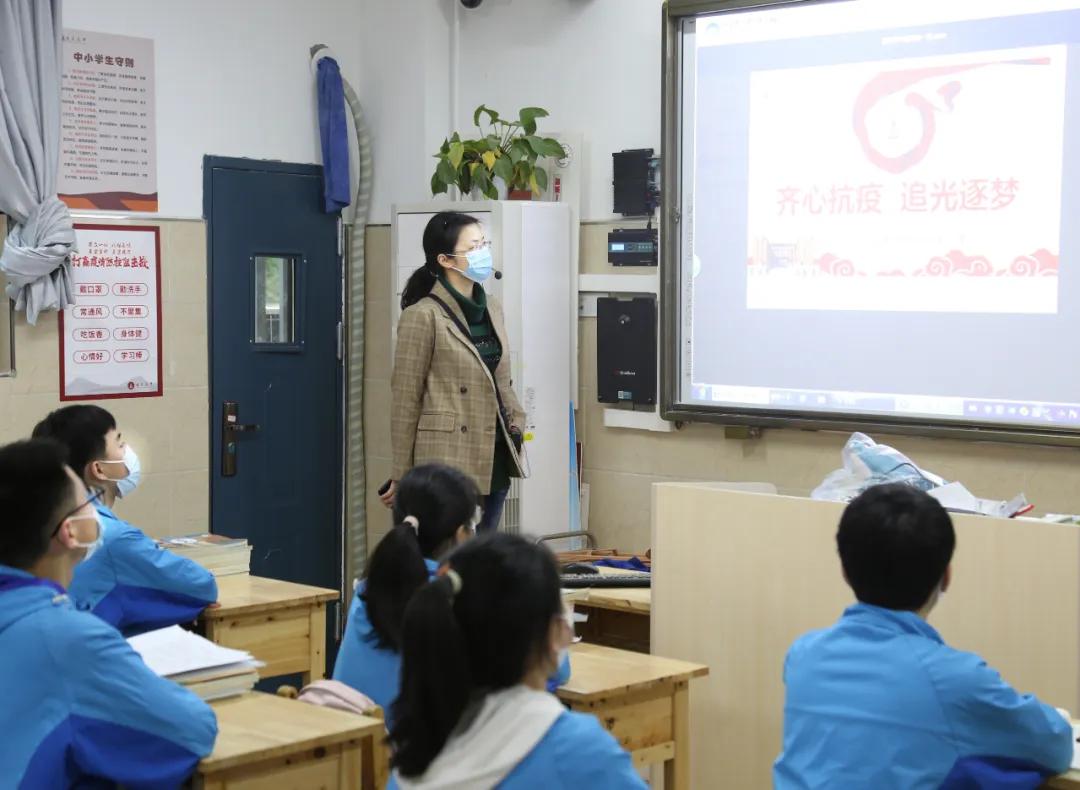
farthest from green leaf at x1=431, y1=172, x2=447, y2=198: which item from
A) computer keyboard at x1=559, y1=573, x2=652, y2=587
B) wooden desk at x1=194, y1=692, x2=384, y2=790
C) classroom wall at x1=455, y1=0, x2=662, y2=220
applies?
wooden desk at x1=194, y1=692, x2=384, y2=790

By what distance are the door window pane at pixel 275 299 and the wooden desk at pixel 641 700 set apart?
2800 millimetres

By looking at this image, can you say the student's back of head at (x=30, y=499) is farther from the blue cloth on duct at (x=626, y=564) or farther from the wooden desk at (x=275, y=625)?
the blue cloth on duct at (x=626, y=564)

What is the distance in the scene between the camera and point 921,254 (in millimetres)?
4438

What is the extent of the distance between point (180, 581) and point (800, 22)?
2.68 metres

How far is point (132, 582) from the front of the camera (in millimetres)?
3521

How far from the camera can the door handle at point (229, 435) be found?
556 centimetres

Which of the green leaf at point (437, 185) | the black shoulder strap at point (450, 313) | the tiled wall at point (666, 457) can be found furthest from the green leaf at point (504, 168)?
the black shoulder strap at point (450, 313)

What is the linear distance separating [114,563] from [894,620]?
2.05m

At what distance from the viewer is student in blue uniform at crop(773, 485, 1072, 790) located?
212cm

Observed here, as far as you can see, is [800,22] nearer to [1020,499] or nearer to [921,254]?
[921,254]

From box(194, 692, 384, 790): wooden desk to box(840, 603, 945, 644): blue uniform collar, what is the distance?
0.95 m

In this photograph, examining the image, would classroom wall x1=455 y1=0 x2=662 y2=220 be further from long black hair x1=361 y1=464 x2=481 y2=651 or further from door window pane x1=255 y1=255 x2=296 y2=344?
long black hair x1=361 y1=464 x2=481 y2=651

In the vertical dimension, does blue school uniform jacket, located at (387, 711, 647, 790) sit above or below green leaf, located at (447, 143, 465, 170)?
below

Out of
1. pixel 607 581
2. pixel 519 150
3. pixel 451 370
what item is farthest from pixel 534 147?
pixel 607 581
